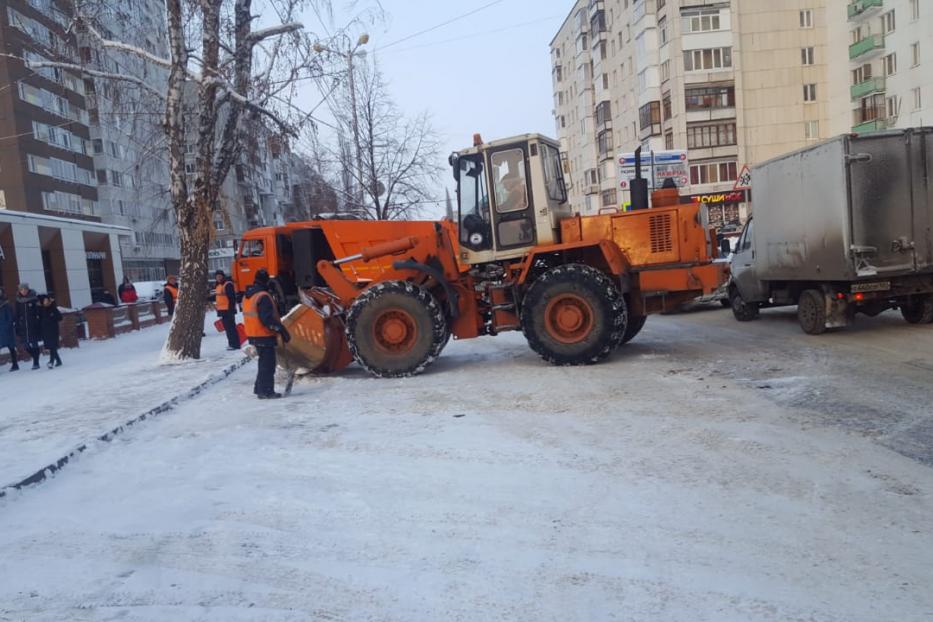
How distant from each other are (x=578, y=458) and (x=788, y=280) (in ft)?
28.2

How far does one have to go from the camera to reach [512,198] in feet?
35.2

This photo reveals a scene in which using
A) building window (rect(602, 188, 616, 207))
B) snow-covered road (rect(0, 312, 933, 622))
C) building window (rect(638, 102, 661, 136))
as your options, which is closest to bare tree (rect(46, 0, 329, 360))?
snow-covered road (rect(0, 312, 933, 622))

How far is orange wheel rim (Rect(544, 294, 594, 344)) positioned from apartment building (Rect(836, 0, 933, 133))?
35.4 m

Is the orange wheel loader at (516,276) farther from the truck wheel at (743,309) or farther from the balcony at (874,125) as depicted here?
the balcony at (874,125)

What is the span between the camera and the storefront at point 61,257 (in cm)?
2183

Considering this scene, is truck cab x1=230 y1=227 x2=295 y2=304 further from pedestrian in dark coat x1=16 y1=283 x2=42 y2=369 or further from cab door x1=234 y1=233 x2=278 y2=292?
pedestrian in dark coat x1=16 y1=283 x2=42 y2=369

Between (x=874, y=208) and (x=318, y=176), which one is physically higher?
(x=318, y=176)

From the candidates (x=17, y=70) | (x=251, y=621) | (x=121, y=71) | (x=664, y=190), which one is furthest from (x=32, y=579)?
(x=17, y=70)

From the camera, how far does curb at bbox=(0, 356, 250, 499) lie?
19.9 feet

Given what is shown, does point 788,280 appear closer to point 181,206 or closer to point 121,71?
point 181,206

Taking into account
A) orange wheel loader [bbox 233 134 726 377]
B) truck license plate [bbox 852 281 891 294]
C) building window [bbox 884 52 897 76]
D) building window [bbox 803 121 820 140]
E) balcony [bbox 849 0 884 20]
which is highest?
balcony [bbox 849 0 884 20]

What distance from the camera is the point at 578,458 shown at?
605cm

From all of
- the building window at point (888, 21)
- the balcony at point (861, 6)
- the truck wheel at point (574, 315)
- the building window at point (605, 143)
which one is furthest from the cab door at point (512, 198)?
the building window at point (605, 143)

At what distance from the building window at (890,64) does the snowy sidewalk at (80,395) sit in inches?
1552
